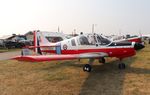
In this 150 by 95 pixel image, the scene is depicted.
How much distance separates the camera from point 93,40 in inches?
470

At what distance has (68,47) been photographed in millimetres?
13117

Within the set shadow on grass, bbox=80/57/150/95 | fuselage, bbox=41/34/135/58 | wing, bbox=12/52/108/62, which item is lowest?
shadow on grass, bbox=80/57/150/95

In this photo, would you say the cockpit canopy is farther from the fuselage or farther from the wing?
the wing

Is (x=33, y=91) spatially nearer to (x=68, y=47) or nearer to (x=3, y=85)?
(x=3, y=85)

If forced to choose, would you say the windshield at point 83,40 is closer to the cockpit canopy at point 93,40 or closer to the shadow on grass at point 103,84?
the cockpit canopy at point 93,40

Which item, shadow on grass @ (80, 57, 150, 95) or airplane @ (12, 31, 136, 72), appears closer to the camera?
shadow on grass @ (80, 57, 150, 95)

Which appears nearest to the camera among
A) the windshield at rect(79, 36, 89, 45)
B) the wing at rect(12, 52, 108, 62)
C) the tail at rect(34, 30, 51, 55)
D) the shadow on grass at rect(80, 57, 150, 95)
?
the shadow on grass at rect(80, 57, 150, 95)

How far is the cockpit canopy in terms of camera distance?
462 inches

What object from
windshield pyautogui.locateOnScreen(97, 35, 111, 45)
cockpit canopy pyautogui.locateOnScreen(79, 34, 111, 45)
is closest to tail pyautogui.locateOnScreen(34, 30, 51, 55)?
cockpit canopy pyautogui.locateOnScreen(79, 34, 111, 45)

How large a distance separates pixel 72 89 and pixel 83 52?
4.71 meters

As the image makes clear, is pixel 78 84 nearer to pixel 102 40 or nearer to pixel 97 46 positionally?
pixel 97 46

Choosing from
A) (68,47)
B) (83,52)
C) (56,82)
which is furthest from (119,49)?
(56,82)

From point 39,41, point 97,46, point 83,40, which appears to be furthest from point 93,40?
point 39,41

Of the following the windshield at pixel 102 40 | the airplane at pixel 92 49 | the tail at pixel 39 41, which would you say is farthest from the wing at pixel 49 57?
the tail at pixel 39 41
